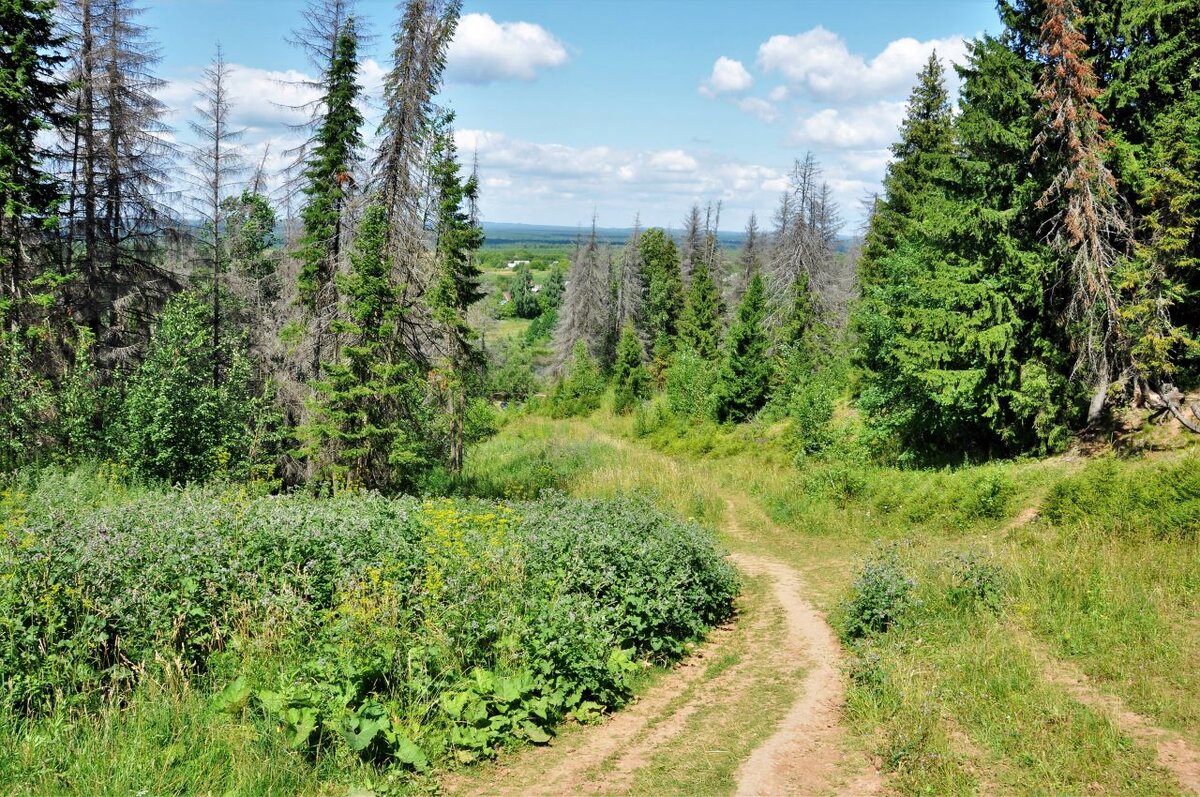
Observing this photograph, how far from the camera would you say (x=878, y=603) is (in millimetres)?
9883

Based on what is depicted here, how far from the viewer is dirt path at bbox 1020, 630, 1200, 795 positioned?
590 cm

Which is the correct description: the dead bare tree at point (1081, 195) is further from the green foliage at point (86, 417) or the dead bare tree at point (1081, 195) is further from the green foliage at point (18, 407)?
the green foliage at point (18, 407)

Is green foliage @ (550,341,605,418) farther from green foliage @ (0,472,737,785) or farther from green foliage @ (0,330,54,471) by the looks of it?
green foliage @ (0,472,737,785)

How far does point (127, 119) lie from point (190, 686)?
20535 millimetres

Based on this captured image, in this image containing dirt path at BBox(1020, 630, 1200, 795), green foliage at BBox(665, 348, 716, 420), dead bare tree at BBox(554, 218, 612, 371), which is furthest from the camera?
dead bare tree at BBox(554, 218, 612, 371)

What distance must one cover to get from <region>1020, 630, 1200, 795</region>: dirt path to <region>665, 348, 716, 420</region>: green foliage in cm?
2699

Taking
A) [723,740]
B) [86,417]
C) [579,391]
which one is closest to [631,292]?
[579,391]

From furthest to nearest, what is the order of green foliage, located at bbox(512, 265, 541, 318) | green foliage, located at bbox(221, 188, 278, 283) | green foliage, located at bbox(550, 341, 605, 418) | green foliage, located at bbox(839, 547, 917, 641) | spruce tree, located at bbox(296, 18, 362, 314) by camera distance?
green foliage, located at bbox(512, 265, 541, 318) → green foliage, located at bbox(550, 341, 605, 418) → green foliage, located at bbox(221, 188, 278, 283) → spruce tree, located at bbox(296, 18, 362, 314) → green foliage, located at bbox(839, 547, 917, 641)

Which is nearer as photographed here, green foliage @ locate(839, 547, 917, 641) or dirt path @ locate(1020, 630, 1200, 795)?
dirt path @ locate(1020, 630, 1200, 795)

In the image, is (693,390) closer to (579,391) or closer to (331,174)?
(579,391)

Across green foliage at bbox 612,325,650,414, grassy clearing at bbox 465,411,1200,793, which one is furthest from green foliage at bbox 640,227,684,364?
grassy clearing at bbox 465,411,1200,793

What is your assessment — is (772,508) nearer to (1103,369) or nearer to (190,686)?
(1103,369)

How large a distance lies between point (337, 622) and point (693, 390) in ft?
104

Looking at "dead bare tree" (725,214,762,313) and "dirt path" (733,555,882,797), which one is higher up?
"dead bare tree" (725,214,762,313)
